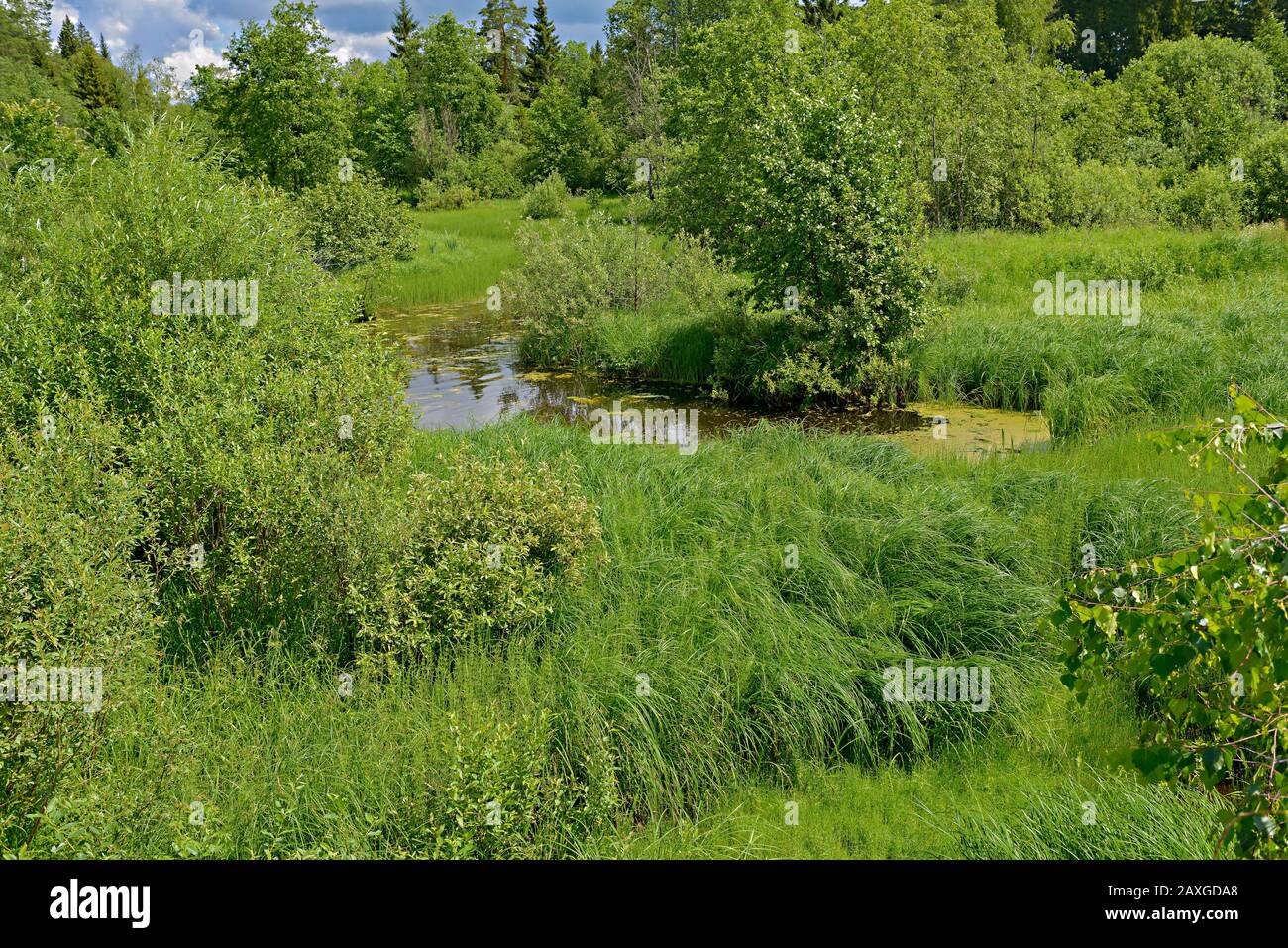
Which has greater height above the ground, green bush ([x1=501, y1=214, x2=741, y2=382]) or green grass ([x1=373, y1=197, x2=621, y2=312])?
green grass ([x1=373, y1=197, x2=621, y2=312])

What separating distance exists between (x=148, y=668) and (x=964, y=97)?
1148 inches

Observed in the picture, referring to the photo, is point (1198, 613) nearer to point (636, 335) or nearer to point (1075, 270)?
point (636, 335)

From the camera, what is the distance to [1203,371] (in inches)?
530

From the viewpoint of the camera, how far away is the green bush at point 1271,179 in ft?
88.6

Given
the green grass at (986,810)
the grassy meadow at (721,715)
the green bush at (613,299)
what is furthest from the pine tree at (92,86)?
the green grass at (986,810)

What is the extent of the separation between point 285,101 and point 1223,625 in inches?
1442

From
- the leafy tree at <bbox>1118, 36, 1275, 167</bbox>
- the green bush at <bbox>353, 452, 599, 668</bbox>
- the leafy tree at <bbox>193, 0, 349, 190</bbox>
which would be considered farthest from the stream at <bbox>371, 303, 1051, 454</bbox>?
the leafy tree at <bbox>1118, 36, 1275, 167</bbox>

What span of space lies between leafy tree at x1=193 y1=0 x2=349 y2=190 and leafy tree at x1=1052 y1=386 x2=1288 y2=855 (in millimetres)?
34433

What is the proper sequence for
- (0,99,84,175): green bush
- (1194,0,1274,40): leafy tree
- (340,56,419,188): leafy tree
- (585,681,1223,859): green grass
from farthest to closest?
(1194,0,1274,40): leafy tree
(340,56,419,188): leafy tree
(0,99,84,175): green bush
(585,681,1223,859): green grass

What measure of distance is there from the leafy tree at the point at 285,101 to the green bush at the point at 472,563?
29865 millimetres

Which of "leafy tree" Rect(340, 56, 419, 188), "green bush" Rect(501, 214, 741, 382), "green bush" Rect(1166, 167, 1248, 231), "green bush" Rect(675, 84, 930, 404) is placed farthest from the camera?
"leafy tree" Rect(340, 56, 419, 188)

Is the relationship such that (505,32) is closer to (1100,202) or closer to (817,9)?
(817,9)

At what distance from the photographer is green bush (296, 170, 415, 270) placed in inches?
1000

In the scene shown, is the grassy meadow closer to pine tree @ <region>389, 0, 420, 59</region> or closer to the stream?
the stream
